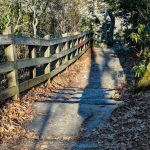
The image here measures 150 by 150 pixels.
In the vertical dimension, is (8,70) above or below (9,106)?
above

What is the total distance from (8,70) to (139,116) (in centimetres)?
225

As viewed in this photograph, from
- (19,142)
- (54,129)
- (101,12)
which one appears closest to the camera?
(19,142)

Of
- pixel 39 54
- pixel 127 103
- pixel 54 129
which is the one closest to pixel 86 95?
pixel 127 103

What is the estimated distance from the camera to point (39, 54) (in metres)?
15.3

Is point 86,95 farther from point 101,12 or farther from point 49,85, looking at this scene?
point 101,12

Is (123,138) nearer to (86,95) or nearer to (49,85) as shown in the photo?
(86,95)

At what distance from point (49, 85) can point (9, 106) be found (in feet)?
11.4

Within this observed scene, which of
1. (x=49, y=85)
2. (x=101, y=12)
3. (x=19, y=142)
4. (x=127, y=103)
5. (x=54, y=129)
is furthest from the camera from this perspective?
(x=101, y=12)

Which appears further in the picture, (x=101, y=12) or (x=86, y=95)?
(x=101, y=12)

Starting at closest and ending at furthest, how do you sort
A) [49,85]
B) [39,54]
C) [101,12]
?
[49,85] < [39,54] < [101,12]

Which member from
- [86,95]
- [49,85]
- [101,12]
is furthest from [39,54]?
[101,12]

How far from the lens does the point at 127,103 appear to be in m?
7.69

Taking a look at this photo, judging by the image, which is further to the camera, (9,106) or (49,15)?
(49,15)

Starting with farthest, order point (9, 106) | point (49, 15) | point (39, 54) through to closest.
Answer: point (49, 15) < point (39, 54) < point (9, 106)
